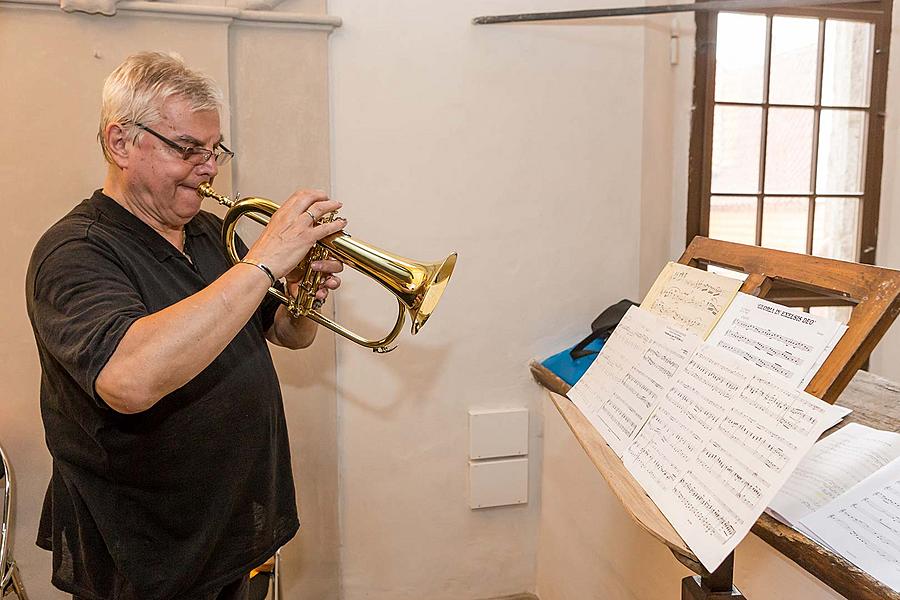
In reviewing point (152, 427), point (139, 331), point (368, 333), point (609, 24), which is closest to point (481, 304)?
point (368, 333)

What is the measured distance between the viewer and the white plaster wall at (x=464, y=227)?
2.27 metres

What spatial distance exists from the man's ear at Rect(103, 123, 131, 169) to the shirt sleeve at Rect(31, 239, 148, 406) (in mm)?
193

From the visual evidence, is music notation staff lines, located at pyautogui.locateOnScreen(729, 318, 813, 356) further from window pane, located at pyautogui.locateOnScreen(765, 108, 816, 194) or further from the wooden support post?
window pane, located at pyautogui.locateOnScreen(765, 108, 816, 194)

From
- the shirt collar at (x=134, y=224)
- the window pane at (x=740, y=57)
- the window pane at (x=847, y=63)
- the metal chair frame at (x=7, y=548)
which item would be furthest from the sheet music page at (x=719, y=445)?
the window pane at (x=847, y=63)

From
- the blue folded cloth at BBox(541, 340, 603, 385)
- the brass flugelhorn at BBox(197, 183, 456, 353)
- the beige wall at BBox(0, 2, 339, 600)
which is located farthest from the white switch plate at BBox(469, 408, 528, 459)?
the brass flugelhorn at BBox(197, 183, 456, 353)

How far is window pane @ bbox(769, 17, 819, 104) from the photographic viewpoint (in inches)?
107

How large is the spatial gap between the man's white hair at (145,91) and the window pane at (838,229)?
7.82ft

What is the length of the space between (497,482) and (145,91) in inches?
65.9

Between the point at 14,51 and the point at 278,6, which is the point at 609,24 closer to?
the point at 278,6

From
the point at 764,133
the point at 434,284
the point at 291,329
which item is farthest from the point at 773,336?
the point at 764,133

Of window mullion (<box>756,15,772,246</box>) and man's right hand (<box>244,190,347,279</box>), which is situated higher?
window mullion (<box>756,15,772,246</box>)

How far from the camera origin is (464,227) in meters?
2.37

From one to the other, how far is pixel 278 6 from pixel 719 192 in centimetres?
164

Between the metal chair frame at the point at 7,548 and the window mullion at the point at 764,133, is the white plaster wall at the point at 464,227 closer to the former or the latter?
the window mullion at the point at 764,133
